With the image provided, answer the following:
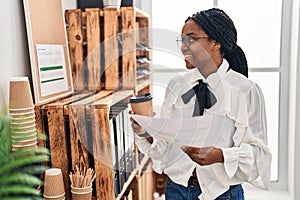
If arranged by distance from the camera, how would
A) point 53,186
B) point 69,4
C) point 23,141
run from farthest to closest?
point 69,4 → point 53,186 → point 23,141

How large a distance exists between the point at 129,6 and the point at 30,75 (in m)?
0.73

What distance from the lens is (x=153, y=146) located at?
1257 millimetres

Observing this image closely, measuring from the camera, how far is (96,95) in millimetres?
1504

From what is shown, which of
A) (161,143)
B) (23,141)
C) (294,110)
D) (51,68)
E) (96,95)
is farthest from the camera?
(294,110)

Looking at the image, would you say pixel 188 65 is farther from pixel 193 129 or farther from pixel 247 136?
pixel 247 136

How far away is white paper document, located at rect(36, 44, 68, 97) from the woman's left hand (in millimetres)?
574

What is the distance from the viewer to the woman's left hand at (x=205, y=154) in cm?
116

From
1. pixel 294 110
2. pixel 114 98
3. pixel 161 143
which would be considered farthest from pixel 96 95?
pixel 294 110

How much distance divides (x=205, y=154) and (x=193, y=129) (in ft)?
0.32

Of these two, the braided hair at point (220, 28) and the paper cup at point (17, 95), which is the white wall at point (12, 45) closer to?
the paper cup at point (17, 95)

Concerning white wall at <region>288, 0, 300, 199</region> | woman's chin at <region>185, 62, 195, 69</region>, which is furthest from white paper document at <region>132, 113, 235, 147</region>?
white wall at <region>288, 0, 300, 199</region>

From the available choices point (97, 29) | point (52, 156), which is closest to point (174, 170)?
point (52, 156)

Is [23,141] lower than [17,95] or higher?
lower

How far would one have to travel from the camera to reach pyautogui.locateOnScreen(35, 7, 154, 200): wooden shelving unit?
4.00 feet
